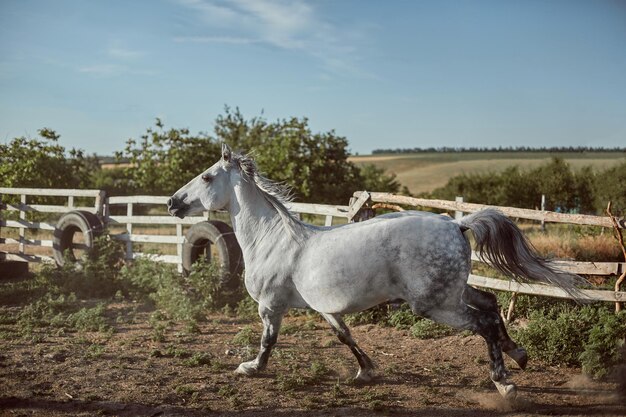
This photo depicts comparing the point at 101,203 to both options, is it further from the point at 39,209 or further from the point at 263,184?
the point at 263,184

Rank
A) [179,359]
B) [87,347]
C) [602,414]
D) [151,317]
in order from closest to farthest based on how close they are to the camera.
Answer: [602,414] → [179,359] → [87,347] → [151,317]

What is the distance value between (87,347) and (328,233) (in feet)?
11.9

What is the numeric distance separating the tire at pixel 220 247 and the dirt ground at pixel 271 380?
65.7 inches

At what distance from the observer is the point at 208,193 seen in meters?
5.75

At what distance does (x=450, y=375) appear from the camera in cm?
567

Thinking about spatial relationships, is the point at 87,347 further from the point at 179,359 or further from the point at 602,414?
the point at 602,414

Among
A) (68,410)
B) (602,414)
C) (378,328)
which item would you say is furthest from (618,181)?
(68,410)

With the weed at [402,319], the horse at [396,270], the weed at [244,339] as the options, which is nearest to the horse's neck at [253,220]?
the horse at [396,270]

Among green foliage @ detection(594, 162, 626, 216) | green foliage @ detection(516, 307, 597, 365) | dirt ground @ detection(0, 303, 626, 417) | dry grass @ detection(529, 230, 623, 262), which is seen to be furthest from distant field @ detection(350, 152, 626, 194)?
green foliage @ detection(516, 307, 597, 365)

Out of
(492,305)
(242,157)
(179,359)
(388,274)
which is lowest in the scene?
(179,359)

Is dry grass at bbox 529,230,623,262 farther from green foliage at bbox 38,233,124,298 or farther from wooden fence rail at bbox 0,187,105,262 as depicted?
wooden fence rail at bbox 0,187,105,262

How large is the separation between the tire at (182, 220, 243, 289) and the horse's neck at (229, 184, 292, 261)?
343cm

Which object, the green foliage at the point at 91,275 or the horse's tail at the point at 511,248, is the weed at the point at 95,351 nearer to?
the green foliage at the point at 91,275

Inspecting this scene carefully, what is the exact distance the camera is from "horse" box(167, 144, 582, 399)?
4.54m
